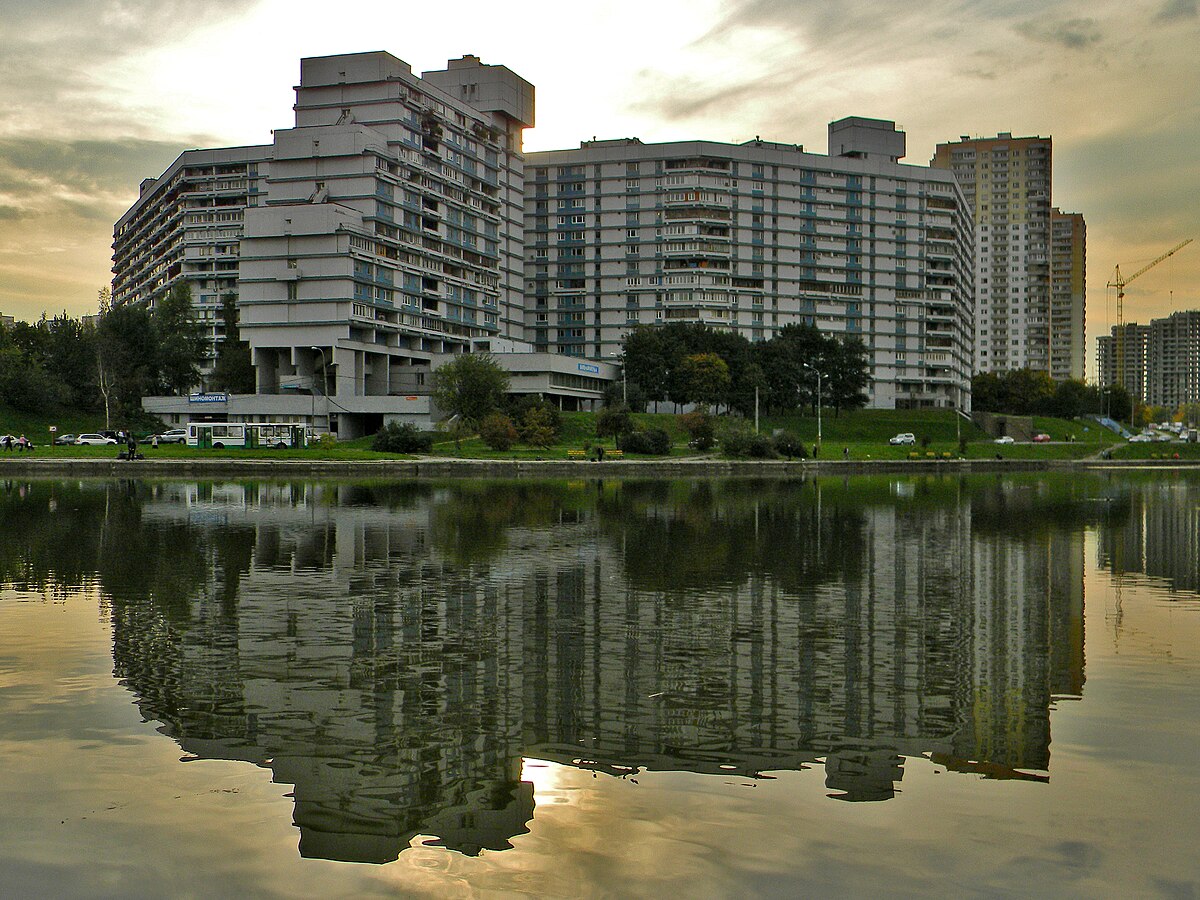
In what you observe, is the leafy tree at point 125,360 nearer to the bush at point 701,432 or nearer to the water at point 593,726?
the bush at point 701,432

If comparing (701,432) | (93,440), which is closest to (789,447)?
(701,432)

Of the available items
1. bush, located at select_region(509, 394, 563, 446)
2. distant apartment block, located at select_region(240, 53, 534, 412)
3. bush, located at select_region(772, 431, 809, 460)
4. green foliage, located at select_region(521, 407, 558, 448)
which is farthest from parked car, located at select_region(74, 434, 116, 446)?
bush, located at select_region(772, 431, 809, 460)

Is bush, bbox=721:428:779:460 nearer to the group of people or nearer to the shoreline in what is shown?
the shoreline

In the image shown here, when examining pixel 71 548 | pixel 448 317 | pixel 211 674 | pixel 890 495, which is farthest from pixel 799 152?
pixel 211 674

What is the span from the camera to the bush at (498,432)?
3824 inches

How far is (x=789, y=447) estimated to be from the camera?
102062mm

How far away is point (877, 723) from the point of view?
12570 millimetres

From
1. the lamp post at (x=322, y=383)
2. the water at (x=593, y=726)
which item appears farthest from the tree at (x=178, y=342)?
the water at (x=593, y=726)

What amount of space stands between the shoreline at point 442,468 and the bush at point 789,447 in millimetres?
5172

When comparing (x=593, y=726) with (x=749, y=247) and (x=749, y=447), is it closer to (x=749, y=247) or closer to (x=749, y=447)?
(x=749, y=447)

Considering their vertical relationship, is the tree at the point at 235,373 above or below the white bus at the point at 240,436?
above

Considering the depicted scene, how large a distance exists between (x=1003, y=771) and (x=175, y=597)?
55.9 ft

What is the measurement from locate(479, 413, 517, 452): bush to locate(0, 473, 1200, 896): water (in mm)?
69027

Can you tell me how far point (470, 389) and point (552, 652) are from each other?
90.6 meters
